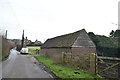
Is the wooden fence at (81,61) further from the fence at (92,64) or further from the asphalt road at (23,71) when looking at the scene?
the asphalt road at (23,71)

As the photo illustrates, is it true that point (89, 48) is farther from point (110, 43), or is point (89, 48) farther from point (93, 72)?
point (93, 72)

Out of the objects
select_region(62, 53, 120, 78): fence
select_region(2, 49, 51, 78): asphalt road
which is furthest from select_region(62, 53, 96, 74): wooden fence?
select_region(2, 49, 51, 78): asphalt road

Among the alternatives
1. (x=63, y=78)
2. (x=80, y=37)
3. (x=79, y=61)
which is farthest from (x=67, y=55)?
(x=80, y=37)

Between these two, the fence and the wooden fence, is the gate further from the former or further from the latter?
the wooden fence

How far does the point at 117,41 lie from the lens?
110ft

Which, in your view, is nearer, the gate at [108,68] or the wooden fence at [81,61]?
the gate at [108,68]

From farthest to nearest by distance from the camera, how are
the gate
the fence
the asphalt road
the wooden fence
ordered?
the wooden fence → the asphalt road → the fence → the gate

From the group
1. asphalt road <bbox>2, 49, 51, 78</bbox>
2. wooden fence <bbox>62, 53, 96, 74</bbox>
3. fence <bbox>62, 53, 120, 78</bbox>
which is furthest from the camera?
wooden fence <bbox>62, 53, 96, 74</bbox>

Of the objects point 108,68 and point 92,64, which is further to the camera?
point 92,64

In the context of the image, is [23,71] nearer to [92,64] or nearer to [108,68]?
[92,64]

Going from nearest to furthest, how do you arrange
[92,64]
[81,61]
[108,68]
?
[108,68], [92,64], [81,61]

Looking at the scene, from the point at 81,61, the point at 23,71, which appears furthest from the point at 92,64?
the point at 23,71

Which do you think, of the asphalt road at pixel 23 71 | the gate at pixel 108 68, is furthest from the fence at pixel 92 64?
the asphalt road at pixel 23 71

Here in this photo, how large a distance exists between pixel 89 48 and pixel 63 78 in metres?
17.0
